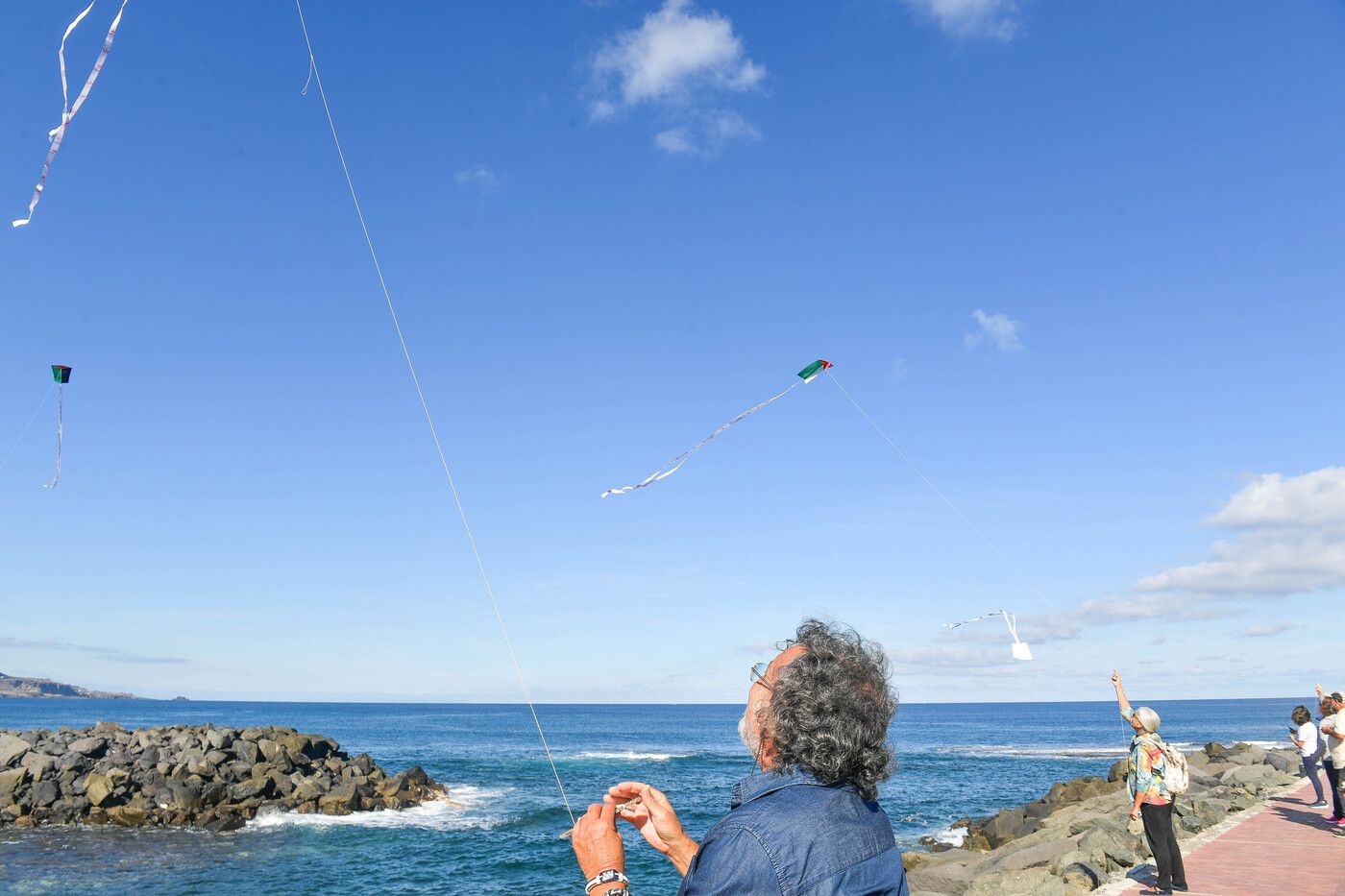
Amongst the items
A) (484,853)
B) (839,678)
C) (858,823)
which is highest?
(839,678)

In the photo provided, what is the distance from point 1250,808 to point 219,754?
28.4 metres

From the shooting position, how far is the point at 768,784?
76.3 inches

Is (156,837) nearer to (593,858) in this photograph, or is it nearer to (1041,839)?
(1041,839)

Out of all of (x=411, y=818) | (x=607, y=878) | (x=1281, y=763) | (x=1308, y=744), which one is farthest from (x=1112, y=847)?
(x=411, y=818)

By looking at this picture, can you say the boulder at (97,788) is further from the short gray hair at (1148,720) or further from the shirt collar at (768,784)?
the shirt collar at (768,784)

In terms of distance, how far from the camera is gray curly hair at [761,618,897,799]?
196 cm

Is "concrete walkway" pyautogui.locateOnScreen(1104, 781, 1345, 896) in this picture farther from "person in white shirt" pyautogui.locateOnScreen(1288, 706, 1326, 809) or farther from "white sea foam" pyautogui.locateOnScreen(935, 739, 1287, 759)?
"white sea foam" pyautogui.locateOnScreen(935, 739, 1287, 759)

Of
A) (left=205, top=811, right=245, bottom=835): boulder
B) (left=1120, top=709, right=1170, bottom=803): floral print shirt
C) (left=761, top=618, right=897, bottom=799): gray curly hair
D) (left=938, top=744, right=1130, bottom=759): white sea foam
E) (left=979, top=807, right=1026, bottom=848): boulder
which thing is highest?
(left=761, top=618, right=897, bottom=799): gray curly hair

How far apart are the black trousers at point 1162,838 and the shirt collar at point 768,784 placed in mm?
8368

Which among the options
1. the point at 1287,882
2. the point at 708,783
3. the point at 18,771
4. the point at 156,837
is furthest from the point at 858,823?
the point at 708,783

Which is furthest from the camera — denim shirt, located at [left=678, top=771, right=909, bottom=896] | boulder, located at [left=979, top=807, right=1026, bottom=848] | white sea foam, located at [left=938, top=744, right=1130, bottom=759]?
white sea foam, located at [left=938, top=744, right=1130, bottom=759]

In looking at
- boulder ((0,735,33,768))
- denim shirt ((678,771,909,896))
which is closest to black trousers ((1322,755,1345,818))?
denim shirt ((678,771,909,896))

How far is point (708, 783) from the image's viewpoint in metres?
40.8

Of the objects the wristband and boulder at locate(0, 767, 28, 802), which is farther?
boulder at locate(0, 767, 28, 802)
